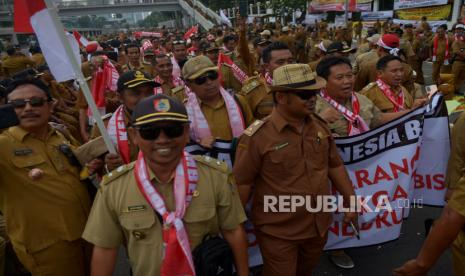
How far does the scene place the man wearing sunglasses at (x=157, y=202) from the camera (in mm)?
1892

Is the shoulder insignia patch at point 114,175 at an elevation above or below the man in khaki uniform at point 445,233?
above

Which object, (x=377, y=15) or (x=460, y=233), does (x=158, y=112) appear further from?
(x=377, y=15)

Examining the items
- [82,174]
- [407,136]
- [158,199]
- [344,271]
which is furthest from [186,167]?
[344,271]

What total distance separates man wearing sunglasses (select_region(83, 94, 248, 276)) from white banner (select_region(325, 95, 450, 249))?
5.40 feet

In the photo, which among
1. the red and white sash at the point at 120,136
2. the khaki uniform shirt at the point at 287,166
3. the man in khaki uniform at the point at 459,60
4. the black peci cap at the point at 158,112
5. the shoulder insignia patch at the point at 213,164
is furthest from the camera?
the man in khaki uniform at the point at 459,60

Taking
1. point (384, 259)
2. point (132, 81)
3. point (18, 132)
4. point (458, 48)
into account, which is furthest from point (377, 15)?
point (18, 132)

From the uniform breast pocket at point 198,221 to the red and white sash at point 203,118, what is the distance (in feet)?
4.28

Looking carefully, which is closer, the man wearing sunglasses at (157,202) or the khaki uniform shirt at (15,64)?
the man wearing sunglasses at (157,202)

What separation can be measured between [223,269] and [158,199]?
547 millimetres

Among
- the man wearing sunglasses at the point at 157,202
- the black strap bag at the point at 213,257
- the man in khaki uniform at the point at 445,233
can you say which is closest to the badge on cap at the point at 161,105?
the man wearing sunglasses at the point at 157,202

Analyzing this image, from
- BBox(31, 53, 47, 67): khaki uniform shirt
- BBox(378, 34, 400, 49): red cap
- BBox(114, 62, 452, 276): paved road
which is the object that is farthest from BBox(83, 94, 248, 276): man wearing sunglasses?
BBox(31, 53, 47, 67): khaki uniform shirt

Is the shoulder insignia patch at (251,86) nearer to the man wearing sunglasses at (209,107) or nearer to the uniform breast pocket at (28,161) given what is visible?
the man wearing sunglasses at (209,107)

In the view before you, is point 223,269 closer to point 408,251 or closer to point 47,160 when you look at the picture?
point 47,160

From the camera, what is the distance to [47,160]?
258cm
